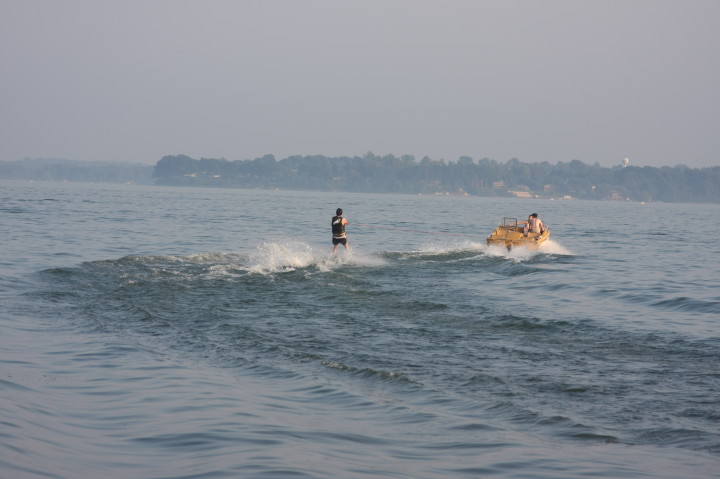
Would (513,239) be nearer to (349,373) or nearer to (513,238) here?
(513,238)

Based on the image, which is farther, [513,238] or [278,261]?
[513,238]

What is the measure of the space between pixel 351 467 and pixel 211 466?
3.77 ft

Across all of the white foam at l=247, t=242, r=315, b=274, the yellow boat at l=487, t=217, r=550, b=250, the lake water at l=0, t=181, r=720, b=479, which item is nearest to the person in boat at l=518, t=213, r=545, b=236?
the yellow boat at l=487, t=217, r=550, b=250

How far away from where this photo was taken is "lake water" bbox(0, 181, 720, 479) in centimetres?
679

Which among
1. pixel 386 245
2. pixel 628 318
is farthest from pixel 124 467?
pixel 386 245

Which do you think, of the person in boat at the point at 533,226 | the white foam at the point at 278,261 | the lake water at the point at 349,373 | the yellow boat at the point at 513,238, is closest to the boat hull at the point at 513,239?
the yellow boat at the point at 513,238

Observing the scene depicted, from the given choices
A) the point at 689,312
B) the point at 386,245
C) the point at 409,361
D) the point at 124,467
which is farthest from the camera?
the point at 386,245

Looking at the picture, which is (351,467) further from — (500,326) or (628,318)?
(628,318)

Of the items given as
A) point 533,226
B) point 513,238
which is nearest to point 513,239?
point 513,238

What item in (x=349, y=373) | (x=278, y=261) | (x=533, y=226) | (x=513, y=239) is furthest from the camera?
(x=533, y=226)

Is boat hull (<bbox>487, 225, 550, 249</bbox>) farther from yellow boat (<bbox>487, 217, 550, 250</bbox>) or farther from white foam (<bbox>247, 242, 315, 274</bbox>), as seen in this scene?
white foam (<bbox>247, 242, 315, 274</bbox>)

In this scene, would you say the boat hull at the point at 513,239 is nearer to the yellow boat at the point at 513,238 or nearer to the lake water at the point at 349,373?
the yellow boat at the point at 513,238

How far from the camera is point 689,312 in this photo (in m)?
16.2

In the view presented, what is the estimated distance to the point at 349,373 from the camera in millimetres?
10070
